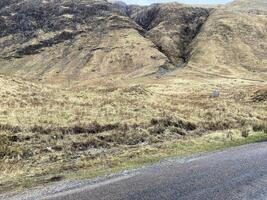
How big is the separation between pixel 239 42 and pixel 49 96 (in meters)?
112

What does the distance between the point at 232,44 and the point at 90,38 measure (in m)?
45.9

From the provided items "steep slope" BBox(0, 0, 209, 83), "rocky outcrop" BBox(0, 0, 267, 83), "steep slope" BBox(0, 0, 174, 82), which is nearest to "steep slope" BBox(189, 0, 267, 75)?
"rocky outcrop" BBox(0, 0, 267, 83)

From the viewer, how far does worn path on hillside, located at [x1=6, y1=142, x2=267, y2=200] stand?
15.2 m

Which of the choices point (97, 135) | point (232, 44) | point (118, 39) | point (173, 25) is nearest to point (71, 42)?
point (118, 39)

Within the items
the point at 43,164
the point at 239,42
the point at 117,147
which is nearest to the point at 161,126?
the point at 117,147

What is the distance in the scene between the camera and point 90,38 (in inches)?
6137

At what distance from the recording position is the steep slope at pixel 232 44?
130387mm

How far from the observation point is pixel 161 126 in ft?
96.2

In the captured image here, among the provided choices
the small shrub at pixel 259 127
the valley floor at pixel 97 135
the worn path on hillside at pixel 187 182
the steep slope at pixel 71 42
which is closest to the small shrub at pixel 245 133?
the valley floor at pixel 97 135

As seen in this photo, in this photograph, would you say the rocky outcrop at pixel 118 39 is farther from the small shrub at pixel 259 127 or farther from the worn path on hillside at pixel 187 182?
the worn path on hillside at pixel 187 182

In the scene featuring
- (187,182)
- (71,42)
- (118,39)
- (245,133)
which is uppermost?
(187,182)

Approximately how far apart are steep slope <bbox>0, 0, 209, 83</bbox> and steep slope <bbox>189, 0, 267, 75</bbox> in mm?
6441

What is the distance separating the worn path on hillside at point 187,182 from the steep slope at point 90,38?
104 meters

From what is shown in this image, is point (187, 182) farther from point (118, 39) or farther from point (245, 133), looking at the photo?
point (118, 39)
